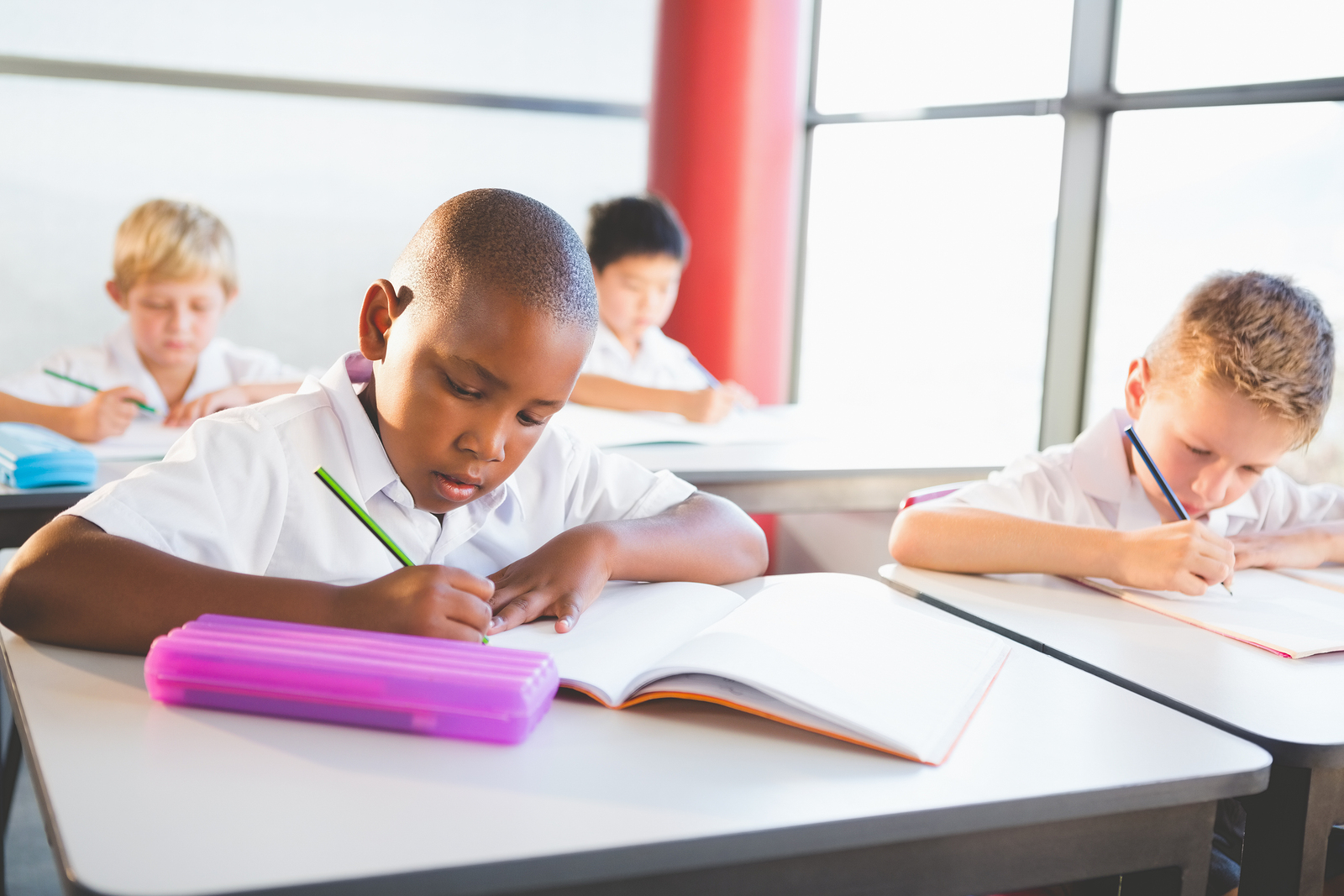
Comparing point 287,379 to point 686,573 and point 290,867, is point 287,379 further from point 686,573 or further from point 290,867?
point 290,867

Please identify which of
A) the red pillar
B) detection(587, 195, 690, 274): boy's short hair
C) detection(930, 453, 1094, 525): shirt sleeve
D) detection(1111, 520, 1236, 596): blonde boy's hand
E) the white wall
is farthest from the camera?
the white wall

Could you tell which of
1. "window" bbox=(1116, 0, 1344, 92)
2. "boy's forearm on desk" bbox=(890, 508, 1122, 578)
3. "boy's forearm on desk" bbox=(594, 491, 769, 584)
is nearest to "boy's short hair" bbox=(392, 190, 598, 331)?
"boy's forearm on desk" bbox=(594, 491, 769, 584)

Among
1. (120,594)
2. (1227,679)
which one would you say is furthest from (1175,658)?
(120,594)

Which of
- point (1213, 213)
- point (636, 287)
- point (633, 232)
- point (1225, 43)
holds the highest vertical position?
point (1225, 43)

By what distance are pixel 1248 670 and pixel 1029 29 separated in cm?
227

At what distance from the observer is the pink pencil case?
77cm

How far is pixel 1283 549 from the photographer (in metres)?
1.49

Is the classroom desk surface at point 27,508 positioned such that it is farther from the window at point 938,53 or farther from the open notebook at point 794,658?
the window at point 938,53

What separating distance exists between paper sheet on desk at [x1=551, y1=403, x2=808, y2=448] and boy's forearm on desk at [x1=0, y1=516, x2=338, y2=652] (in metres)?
1.21

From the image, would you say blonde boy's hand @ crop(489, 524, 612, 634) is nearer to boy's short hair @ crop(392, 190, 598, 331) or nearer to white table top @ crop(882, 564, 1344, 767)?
boy's short hair @ crop(392, 190, 598, 331)

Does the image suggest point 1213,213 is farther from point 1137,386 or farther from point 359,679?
point 359,679

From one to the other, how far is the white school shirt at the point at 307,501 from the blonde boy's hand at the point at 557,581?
127 mm

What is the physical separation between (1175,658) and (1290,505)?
0.72 m

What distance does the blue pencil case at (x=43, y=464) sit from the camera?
1.54m
